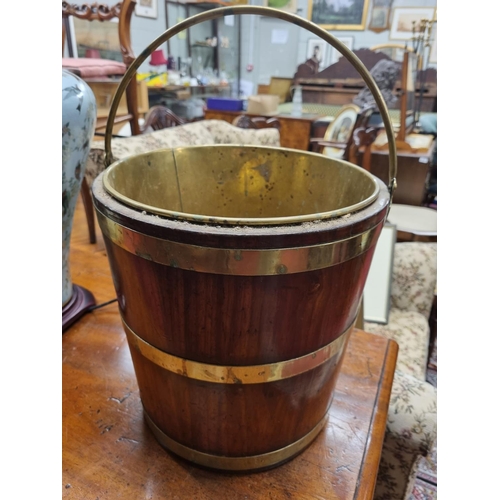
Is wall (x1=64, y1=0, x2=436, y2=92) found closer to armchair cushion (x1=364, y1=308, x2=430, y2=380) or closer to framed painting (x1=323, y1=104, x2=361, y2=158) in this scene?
framed painting (x1=323, y1=104, x2=361, y2=158)

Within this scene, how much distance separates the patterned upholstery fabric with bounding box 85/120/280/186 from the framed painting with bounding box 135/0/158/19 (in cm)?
263

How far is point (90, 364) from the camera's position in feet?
3.01

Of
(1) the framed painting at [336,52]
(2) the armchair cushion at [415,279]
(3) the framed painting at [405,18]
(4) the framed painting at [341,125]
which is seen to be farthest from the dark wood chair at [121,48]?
(3) the framed painting at [405,18]

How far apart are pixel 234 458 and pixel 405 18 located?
671 centimetres

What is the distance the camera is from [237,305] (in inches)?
19.6

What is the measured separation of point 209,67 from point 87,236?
4674mm

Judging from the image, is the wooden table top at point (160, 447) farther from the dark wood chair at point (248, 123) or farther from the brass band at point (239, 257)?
the dark wood chair at point (248, 123)

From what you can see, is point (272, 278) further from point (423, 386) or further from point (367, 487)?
point (423, 386)

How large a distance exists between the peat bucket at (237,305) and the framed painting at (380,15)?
632 cm

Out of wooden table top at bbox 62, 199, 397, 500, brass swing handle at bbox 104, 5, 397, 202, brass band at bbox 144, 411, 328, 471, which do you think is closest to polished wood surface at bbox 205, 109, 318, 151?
wooden table top at bbox 62, 199, 397, 500

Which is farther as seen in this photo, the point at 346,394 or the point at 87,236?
→ the point at 87,236

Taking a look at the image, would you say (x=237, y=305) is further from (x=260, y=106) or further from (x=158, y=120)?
(x=260, y=106)

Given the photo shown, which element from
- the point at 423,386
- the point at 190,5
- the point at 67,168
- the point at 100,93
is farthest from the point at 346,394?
the point at 190,5

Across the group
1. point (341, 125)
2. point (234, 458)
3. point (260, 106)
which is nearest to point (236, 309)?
point (234, 458)
